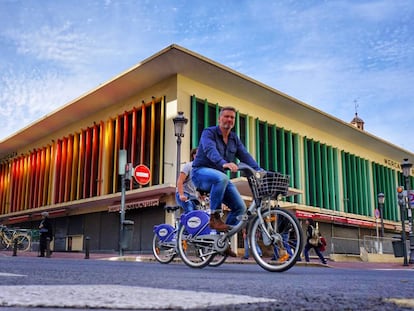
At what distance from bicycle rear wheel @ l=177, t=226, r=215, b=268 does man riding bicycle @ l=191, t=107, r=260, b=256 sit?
41 cm

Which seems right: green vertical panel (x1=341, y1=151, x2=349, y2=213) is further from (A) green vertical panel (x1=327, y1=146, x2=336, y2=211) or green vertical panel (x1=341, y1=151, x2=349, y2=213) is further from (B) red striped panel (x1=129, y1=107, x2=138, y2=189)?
(B) red striped panel (x1=129, y1=107, x2=138, y2=189)

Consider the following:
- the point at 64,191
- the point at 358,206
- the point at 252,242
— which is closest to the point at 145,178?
the point at 64,191

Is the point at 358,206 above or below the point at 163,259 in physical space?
above

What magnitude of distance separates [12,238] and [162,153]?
25.4ft

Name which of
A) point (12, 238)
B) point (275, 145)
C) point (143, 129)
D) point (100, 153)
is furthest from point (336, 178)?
point (12, 238)

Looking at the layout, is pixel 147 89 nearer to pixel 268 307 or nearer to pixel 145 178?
pixel 145 178

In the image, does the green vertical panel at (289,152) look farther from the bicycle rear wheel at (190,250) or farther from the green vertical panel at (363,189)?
the bicycle rear wheel at (190,250)

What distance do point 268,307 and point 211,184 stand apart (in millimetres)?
3768

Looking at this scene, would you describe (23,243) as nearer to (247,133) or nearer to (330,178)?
(247,133)

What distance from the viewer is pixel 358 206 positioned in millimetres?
35656

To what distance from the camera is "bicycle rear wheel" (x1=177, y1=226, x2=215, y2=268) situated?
6.10 m

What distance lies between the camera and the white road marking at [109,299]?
1.85 meters

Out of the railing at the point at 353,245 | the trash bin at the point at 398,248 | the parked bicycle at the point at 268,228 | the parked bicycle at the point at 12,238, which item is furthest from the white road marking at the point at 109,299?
the railing at the point at 353,245

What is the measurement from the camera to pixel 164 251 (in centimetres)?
917
